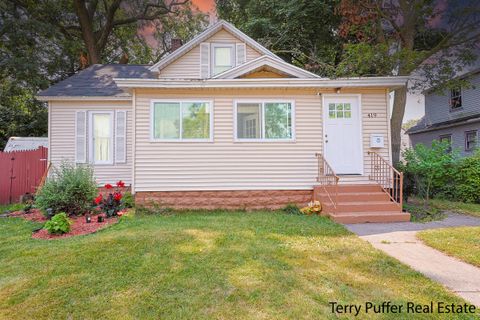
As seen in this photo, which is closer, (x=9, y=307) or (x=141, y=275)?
(x=9, y=307)

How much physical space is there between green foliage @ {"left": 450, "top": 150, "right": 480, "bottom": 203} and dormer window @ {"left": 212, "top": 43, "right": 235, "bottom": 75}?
8.95 metres

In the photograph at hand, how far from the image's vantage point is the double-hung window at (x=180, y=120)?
7.87m

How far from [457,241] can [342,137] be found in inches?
150

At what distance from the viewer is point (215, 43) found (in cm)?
1184

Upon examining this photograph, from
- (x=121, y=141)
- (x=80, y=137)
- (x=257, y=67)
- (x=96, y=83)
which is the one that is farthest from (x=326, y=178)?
(x=96, y=83)

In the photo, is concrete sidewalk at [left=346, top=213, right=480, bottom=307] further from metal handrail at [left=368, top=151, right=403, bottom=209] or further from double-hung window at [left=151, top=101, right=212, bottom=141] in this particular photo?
double-hung window at [left=151, top=101, right=212, bottom=141]

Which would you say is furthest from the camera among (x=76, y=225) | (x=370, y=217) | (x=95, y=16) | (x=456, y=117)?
(x=95, y=16)

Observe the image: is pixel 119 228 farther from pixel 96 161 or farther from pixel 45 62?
pixel 45 62

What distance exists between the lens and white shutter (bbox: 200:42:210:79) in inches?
459

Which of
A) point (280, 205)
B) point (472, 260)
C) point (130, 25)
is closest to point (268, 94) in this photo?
point (280, 205)

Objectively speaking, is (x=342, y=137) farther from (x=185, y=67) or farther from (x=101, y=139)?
(x=101, y=139)

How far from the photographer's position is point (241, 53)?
11891mm

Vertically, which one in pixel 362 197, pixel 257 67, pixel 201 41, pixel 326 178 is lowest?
pixel 362 197

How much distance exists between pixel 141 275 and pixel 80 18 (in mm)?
20050
